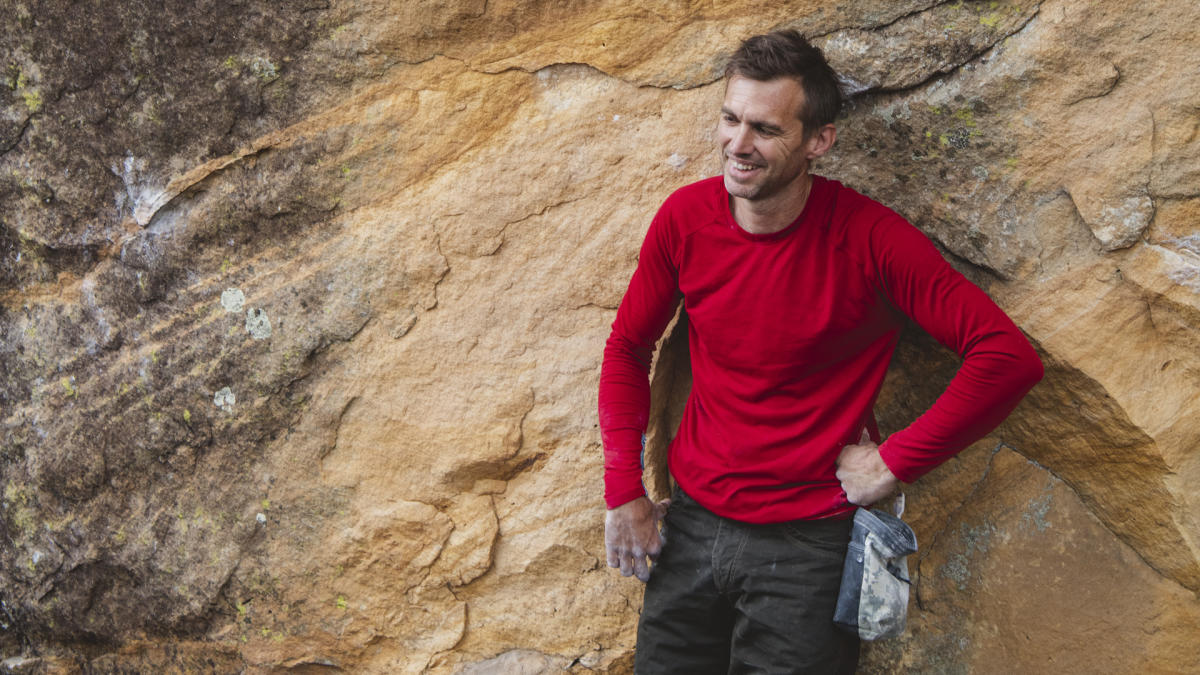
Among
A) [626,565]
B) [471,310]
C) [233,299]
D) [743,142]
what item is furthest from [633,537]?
[233,299]

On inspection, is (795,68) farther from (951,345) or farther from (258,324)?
(258,324)

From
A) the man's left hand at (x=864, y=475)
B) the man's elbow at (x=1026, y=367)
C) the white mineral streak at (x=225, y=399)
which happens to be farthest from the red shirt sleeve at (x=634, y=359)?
the white mineral streak at (x=225, y=399)

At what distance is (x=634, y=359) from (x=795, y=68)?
75cm

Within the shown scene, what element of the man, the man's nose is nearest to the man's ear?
the man

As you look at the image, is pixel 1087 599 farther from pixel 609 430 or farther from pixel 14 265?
pixel 14 265

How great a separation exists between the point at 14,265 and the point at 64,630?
112cm

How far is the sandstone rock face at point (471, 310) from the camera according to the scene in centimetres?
221

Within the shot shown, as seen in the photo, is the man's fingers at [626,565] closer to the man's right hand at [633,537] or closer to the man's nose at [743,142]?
the man's right hand at [633,537]

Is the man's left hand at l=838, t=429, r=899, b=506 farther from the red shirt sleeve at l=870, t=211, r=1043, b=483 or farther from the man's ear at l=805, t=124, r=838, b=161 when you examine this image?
the man's ear at l=805, t=124, r=838, b=161

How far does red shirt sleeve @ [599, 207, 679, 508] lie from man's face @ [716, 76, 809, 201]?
26 cm

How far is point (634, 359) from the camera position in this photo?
7.76 feet

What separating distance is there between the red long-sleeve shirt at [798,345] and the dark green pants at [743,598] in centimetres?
6

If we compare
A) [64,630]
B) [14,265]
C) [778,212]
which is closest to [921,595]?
[778,212]

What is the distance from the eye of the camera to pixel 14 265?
300cm
